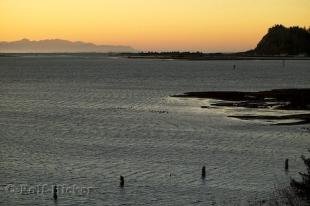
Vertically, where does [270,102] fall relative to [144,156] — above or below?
above

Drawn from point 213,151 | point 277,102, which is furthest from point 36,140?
point 277,102

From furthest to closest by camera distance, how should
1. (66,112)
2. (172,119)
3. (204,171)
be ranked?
(66,112) < (172,119) < (204,171)

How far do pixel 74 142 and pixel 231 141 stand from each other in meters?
14.7

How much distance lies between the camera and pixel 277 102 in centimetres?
8612

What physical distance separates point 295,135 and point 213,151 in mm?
11236

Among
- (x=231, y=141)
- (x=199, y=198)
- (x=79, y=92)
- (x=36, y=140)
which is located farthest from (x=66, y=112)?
(x=199, y=198)

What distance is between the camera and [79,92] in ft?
414

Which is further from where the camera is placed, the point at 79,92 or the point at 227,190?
the point at 79,92

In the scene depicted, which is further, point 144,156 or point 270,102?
point 270,102

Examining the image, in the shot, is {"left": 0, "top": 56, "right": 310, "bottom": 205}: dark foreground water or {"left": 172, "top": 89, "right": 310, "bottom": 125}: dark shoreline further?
{"left": 172, "top": 89, "right": 310, "bottom": 125}: dark shoreline

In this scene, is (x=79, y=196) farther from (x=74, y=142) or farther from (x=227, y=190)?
(x=74, y=142)

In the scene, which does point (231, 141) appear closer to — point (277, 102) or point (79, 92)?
point (277, 102)

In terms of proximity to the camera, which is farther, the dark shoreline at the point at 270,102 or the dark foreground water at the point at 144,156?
the dark shoreline at the point at 270,102

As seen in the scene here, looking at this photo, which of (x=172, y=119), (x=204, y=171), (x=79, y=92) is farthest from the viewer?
(x=79, y=92)
